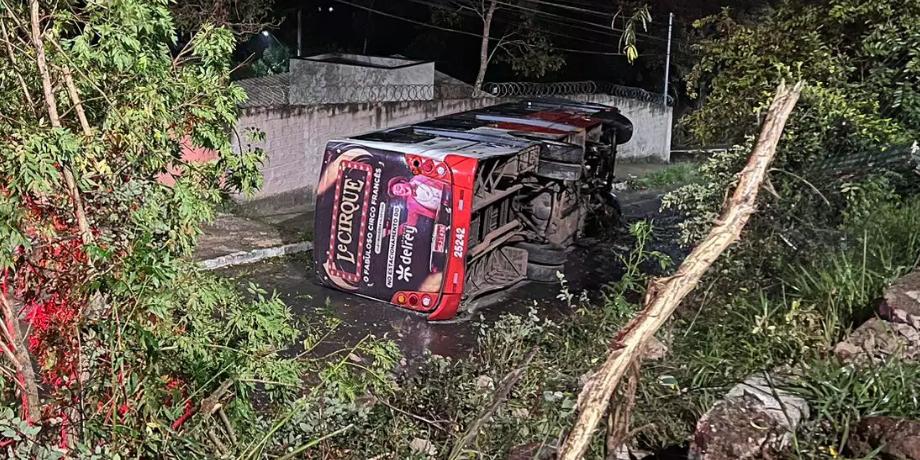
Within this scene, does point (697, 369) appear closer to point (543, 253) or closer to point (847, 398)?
point (847, 398)

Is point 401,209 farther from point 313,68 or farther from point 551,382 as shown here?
point 313,68

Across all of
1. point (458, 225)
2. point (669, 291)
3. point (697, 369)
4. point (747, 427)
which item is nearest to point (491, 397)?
point (697, 369)

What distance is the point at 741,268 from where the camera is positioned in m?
6.36

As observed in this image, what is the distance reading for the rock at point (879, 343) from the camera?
4250mm

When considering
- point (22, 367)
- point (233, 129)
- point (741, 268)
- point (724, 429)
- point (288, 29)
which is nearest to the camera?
point (22, 367)

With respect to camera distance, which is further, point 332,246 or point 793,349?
point 332,246

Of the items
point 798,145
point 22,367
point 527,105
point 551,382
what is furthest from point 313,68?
point 22,367

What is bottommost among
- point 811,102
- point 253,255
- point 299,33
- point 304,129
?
point 253,255

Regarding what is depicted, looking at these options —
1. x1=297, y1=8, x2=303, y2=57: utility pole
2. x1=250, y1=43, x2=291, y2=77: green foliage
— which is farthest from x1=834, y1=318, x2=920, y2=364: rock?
x1=297, y1=8, x2=303, y2=57: utility pole

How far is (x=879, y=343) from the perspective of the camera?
4.44 metres

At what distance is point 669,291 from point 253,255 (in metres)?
9.26

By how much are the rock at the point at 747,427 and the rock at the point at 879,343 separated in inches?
31.7

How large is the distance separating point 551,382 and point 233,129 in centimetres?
246

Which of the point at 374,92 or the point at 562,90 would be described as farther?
the point at 562,90
